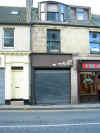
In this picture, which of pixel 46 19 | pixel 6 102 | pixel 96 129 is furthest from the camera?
pixel 46 19

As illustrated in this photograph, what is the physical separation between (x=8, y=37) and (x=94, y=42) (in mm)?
7724

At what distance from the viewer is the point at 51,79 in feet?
57.4

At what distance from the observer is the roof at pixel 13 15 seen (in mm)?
17562

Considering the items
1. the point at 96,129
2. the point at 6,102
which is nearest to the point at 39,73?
the point at 6,102

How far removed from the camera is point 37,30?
1761 centimetres

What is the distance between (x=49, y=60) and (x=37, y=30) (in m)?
2.81

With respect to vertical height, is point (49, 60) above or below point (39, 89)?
above

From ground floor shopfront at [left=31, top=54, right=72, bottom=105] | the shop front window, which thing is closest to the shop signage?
the shop front window

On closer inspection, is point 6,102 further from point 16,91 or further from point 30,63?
point 30,63

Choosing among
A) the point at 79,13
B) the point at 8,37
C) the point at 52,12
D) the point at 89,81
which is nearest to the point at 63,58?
the point at 89,81

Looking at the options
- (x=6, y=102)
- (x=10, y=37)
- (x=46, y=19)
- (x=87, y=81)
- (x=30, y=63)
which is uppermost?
(x=46, y=19)

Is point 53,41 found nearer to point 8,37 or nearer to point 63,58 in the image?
point 63,58

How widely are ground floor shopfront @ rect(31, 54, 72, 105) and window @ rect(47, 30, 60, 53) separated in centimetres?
72

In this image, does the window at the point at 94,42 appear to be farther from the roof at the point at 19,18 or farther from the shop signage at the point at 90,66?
the shop signage at the point at 90,66
